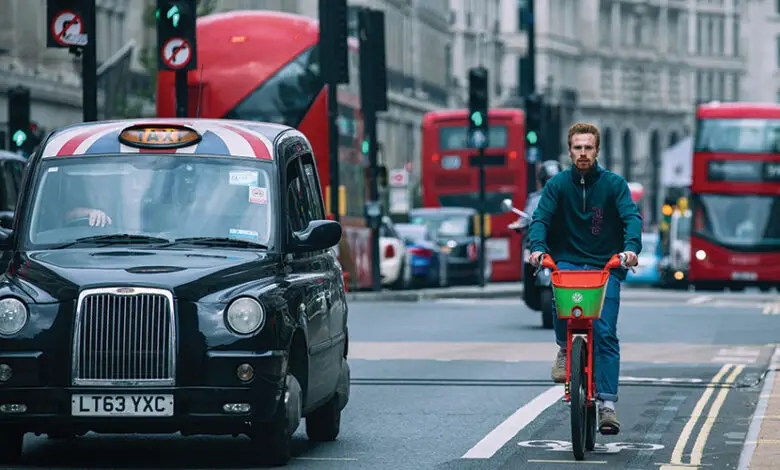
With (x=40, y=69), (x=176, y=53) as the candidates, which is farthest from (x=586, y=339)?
(x=40, y=69)

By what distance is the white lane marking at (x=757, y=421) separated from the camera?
10.8m

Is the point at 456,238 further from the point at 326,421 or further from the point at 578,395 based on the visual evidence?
the point at 578,395

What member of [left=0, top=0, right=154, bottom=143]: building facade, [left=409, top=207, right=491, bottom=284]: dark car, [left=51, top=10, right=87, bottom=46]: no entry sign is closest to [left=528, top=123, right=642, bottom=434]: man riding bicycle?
[left=51, top=10, right=87, bottom=46]: no entry sign

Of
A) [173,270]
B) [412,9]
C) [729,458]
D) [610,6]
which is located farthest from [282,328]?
[610,6]

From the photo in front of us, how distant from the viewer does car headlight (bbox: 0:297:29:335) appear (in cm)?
1004

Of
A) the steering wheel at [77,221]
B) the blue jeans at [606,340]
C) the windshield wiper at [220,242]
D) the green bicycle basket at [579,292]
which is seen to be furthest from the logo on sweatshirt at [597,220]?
the steering wheel at [77,221]

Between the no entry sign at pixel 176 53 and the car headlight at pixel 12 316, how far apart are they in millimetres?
12694

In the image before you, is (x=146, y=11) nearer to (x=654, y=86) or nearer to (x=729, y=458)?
(x=729, y=458)

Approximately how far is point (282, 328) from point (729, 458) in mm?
2486

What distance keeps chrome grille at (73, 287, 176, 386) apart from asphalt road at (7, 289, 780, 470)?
71 cm

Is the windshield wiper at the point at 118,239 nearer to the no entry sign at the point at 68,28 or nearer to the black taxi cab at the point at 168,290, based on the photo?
the black taxi cab at the point at 168,290

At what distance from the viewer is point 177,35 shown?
22.8 metres

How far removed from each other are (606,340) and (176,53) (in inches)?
479

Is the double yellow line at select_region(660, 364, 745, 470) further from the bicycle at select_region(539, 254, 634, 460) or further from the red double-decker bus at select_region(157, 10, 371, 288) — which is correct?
the red double-decker bus at select_region(157, 10, 371, 288)
